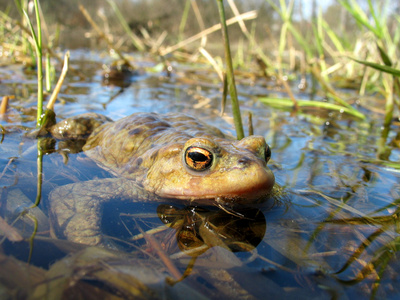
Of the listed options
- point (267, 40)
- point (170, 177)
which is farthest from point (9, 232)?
point (267, 40)

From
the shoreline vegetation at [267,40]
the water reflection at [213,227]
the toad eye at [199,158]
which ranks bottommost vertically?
the water reflection at [213,227]

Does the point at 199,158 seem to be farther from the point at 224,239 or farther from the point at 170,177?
the point at 224,239

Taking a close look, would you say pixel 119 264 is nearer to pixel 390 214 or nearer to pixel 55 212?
pixel 55 212

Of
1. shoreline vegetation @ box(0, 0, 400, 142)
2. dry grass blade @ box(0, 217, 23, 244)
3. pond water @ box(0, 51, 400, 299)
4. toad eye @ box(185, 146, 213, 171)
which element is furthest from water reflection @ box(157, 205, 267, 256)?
shoreline vegetation @ box(0, 0, 400, 142)

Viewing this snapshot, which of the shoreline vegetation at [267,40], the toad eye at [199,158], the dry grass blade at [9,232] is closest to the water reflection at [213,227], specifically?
the toad eye at [199,158]

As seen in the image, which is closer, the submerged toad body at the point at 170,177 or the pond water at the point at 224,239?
the pond water at the point at 224,239

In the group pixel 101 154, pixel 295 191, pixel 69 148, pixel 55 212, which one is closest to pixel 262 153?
pixel 295 191

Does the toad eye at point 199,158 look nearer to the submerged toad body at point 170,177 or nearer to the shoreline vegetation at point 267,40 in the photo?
the submerged toad body at point 170,177
